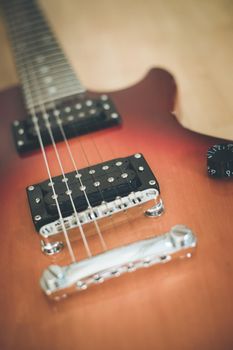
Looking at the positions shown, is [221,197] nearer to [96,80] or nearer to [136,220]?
[136,220]

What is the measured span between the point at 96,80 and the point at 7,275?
0.65 m

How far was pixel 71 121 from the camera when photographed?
93cm

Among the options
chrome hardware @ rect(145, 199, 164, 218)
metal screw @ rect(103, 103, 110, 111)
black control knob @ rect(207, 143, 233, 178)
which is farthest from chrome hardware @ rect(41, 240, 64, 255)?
metal screw @ rect(103, 103, 110, 111)

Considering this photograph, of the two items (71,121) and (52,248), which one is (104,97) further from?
(52,248)

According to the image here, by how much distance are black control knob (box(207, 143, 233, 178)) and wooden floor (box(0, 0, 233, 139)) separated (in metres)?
0.15

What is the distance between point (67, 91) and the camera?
1042 mm

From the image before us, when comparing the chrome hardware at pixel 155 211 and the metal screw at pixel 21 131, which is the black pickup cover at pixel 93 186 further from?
the metal screw at pixel 21 131

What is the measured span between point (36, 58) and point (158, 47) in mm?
333

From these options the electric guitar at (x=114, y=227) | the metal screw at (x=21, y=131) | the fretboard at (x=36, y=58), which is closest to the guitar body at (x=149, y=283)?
the electric guitar at (x=114, y=227)

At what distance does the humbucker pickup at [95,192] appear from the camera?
69 centimetres

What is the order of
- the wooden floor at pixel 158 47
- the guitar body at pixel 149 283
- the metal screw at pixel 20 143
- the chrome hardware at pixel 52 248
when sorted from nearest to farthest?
1. the guitar body at pixel 149 283
2. the chrome hardware at pixel 52 248
3. the metal screw at pixel 20 143
4. the wooden floor at pixel 158 47

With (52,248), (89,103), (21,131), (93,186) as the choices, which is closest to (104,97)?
(89,103)

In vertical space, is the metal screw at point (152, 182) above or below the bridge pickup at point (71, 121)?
below

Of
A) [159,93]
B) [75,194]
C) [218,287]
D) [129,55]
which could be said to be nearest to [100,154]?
[75,194]
